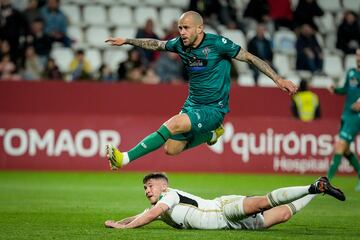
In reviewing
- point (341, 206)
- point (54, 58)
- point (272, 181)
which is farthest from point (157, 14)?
point (341, 206)

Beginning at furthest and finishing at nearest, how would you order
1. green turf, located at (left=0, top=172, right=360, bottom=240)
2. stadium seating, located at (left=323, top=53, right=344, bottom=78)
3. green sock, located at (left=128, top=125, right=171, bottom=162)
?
stadium seating, located at (left=323, top=53, right=344, bottom=78), green sock, located at (left=128, top=125, right=171, bottom=162), green turf, located at (left=0, top=172, right=360, bottom=240)

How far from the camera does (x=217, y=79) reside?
11.1 metres

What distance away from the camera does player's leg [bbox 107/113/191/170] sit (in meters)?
10.1

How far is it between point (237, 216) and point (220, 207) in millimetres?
219

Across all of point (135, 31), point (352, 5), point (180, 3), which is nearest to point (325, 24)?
point (352, 5)

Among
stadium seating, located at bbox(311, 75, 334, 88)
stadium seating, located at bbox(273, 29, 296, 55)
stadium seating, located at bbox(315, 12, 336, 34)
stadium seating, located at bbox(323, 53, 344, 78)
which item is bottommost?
stadium seating, located at bbox(311, 75, 334, 88)

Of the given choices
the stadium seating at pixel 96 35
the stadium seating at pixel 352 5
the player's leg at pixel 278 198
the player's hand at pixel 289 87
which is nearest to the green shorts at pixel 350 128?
the player's hand at pixel 289 87

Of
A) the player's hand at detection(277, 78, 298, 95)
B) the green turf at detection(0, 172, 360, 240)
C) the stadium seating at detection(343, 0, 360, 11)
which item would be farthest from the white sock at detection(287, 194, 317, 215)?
the stadium seating at detection(343, 0, 360, 11)

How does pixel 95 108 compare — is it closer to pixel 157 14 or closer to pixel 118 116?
pixel 118 116

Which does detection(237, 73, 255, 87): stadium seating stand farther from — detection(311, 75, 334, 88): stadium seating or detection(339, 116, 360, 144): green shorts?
detection(339, 116, 360, 144): green shorts

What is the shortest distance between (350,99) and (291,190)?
757 cm

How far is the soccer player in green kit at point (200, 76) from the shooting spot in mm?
10797

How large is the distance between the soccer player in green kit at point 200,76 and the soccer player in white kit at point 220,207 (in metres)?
1.13

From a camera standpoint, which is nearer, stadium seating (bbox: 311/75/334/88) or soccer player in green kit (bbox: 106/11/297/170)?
soccer player in green kit (bbox: 106/11/297/170)
